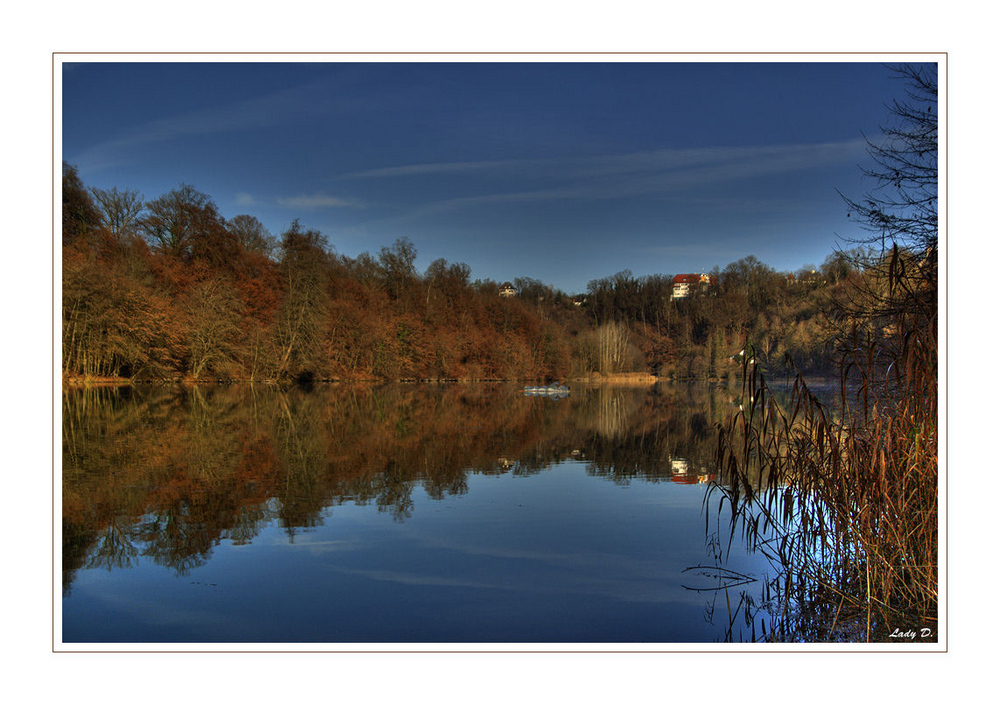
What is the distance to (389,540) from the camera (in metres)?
5.34

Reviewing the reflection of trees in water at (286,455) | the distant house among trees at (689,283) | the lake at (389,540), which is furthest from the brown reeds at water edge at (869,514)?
the distant house among trees at (689,283)

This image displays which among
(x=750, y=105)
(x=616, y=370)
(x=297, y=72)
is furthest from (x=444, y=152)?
(x=616, y=370)

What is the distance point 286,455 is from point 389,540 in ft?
14.4

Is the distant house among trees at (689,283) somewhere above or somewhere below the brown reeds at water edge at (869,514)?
above

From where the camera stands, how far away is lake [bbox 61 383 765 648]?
12.3 feet

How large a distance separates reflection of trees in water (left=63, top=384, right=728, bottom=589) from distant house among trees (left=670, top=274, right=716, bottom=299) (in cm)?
252

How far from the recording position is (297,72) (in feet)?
20.0

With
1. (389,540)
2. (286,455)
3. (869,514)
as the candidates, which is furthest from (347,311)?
(869,514)

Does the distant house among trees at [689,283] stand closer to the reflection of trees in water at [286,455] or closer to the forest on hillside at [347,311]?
the forest on hillside at [347,311]

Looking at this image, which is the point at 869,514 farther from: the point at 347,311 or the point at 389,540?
the point at 347,311

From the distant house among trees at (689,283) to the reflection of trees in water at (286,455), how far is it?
8.28 feet

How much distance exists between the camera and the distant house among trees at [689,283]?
1410 centimetres
